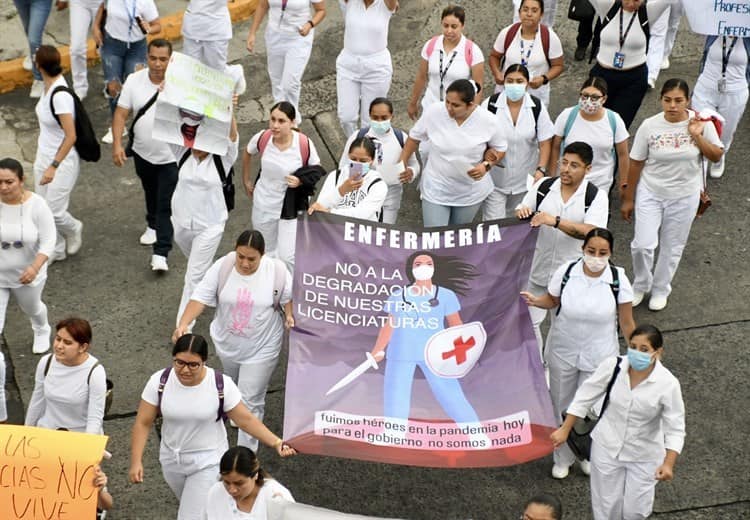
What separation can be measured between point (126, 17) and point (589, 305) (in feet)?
18.9

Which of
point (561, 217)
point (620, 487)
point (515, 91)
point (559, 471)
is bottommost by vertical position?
point (559, 471)

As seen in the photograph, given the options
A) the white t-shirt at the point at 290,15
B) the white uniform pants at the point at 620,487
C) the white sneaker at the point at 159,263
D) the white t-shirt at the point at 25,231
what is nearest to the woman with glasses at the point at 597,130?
the white uniform pants at the point at 620,487

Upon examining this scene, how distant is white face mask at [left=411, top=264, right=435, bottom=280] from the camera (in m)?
9.38

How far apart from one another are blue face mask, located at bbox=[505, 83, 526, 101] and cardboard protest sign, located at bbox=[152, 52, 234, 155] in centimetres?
216

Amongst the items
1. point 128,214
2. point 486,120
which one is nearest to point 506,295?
point 486,120

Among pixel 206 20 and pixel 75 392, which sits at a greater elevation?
pixel 206 20

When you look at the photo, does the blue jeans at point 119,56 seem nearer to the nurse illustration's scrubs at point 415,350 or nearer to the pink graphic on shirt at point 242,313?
the pink graphic on shirt at point 242,313

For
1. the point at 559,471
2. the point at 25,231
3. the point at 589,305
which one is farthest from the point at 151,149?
the point at 559,471

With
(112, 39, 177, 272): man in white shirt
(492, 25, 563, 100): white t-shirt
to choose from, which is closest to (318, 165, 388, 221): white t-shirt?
(112, 39, 177, 272): man in white shirt

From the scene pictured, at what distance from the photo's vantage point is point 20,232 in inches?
391

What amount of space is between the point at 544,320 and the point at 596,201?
172 centimetres

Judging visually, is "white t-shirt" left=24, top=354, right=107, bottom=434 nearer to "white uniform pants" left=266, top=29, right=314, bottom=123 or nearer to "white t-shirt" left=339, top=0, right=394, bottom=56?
"white t-shirt" left=339, top=0, right=394, bottom=56

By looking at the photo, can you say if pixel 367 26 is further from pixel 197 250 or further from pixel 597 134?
pixel 197 250

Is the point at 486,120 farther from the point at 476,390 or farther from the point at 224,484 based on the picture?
the point at 224,484
